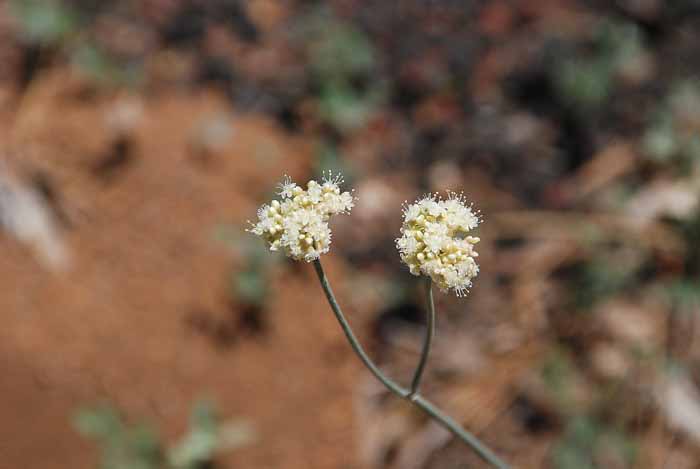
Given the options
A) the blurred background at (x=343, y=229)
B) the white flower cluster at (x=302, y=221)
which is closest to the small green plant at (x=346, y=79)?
the blurred background at (x=343, y=229)

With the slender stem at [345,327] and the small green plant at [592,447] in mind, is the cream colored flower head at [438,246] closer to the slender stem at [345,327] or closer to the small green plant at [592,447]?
the slender stem at [345,327]

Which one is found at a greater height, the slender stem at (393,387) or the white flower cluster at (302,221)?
the white flower cluster at (302,221)

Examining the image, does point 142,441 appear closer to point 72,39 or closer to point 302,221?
point 302,221

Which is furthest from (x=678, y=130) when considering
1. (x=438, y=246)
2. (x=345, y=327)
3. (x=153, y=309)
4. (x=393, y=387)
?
(x=153, y=309)

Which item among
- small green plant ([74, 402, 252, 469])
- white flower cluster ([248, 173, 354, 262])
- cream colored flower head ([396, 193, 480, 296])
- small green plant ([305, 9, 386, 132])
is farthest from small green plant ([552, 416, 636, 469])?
white flower cluster ([248, 173, 354, 262])

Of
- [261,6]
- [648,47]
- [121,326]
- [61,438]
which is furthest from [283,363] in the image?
[648,47]

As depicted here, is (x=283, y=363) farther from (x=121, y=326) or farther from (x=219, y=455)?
(x=121, y=326)
